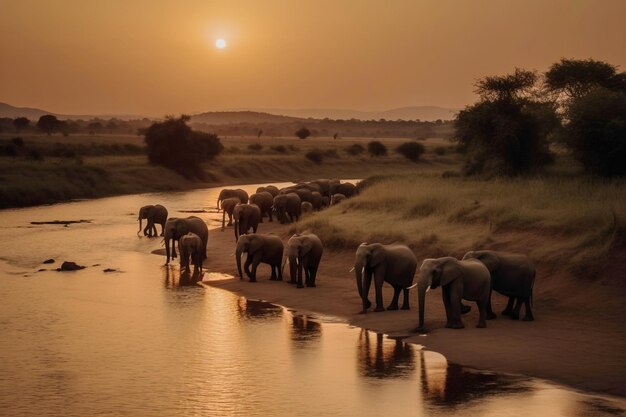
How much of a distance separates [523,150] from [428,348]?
28.3m

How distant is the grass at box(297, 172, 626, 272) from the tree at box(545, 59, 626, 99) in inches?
650

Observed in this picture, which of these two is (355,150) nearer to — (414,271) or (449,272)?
(414,271)

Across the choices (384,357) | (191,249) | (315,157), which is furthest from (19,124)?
(384,357)

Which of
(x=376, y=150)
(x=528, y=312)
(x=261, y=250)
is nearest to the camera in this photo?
(x=528, y=312)

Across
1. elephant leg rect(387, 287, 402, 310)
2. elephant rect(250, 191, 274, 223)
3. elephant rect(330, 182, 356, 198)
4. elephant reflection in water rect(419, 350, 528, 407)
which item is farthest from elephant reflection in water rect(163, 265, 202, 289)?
elephant rect(330, 182, 356, 198)

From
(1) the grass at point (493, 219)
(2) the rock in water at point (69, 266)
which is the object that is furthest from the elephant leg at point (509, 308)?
(2) the rock in water at point (69, 266)

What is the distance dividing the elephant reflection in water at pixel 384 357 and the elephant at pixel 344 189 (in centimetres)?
2736

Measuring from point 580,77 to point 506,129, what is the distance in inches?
415

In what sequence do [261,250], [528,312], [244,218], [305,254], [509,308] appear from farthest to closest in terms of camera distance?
[244,218], [261,250], [305,254], [509,308], [528,312]

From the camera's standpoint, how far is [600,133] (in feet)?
115

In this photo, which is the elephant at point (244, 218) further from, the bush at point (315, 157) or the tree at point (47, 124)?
the tree at point (47, 124)

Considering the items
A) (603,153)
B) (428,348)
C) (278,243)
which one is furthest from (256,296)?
(603,153)

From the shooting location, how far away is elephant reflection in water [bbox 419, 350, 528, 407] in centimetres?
1364

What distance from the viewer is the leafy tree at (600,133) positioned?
3441cm
